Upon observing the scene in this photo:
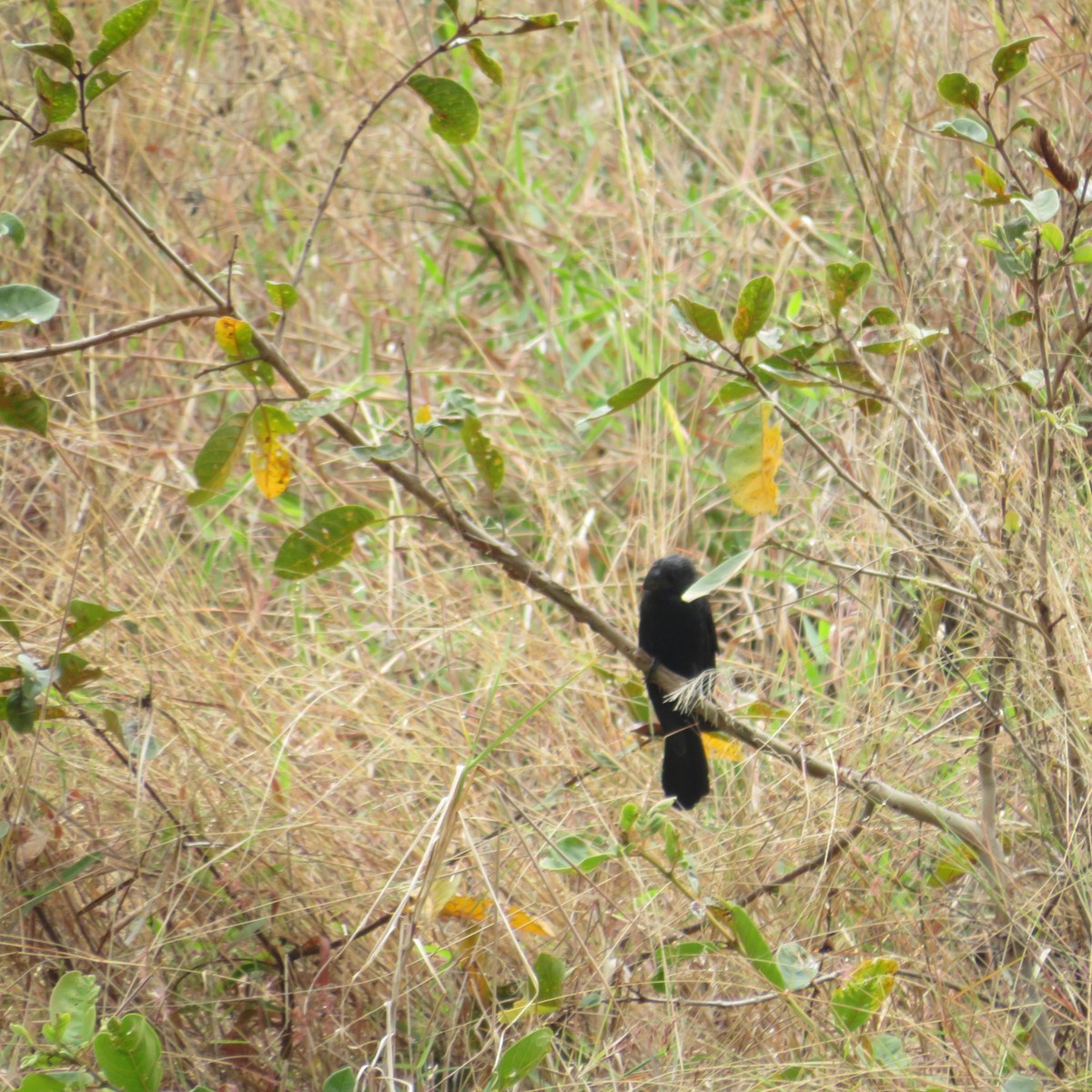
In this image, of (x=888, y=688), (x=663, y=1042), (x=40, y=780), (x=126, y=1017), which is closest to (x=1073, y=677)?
(x=888, y=688)

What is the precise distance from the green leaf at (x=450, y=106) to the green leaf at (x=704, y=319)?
1.19ft

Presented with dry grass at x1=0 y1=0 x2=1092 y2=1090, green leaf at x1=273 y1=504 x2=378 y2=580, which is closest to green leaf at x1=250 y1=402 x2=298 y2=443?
green leaf at x1=273 y1=504 x2=378 y2=580

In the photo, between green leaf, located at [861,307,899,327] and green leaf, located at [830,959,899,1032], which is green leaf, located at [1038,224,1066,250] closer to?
green leaf, located at [861,307,899,327]

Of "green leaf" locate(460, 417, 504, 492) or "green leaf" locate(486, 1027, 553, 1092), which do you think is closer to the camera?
"green leaf" locate(486, 1027, 553, 1092)

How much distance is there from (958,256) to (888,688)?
89 centimetres

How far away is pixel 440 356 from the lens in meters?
3.79

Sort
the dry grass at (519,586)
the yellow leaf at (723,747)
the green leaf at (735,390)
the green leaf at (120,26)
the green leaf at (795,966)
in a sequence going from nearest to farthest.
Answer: the green leaf at (120,26) → the green leaf at (795,966) → the green leaf at (735,390) → the dry grass at (519,586) → the yellow leaf at (723,747)

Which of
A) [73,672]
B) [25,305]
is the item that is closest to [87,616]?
[73,672]

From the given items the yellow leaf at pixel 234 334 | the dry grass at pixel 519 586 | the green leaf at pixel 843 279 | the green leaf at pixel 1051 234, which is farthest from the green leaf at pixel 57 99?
the green leaf at pixel 1051 234

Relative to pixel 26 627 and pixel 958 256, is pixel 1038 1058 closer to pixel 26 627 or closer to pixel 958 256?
pixel 958 256

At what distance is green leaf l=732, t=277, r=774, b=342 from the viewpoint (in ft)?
4.95

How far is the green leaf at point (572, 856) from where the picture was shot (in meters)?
1.60

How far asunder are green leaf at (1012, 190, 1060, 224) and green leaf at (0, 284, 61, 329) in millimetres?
1125

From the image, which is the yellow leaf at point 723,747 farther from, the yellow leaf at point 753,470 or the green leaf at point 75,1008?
the green leaf at point 75,1008
